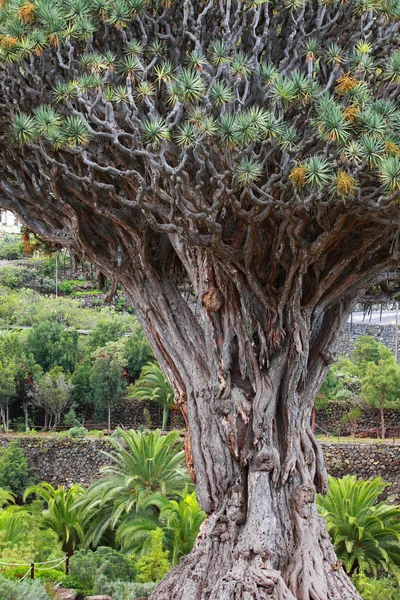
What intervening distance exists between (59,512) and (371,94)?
9812 mm

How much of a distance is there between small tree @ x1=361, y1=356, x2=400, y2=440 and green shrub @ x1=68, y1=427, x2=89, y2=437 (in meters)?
8.01

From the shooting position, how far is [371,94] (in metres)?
5.83

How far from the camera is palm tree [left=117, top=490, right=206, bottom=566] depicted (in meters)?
10.6

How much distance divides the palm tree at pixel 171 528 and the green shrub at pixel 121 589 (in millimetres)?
2581

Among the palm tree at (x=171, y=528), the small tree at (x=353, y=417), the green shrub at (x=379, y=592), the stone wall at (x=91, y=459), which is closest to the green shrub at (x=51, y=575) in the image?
the palm tree at (x=171, y=528)

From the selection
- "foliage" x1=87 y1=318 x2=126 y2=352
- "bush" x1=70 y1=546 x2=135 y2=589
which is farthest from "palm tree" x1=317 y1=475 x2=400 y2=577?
"foliage" x1=87 y1=318 x2=126 y2=352

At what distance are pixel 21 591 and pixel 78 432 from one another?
13.0 metres

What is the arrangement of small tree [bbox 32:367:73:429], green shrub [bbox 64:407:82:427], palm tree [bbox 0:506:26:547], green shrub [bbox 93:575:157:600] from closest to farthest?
green shrub [bbox 93:575:157:600] < palm tree [bbox 0:506:26:547] < small tree [bbox 32:367:73:429] < green shrub [bbox 64:407:82:427]

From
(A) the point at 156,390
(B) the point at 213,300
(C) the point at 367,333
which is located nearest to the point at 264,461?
(B) the point at 213,300

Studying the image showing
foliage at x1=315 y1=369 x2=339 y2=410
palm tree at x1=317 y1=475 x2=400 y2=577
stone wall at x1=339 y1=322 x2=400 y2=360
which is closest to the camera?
palm tree at x1=317 y1=475 x2=400 y2=577

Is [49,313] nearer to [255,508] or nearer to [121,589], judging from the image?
[121,589]

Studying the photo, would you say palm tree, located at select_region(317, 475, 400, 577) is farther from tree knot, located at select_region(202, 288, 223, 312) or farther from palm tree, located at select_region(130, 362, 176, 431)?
palm tree, located at select_region(130, 362, 176, 431)

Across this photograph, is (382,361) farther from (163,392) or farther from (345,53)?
(345,53)

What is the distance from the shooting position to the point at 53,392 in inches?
775
